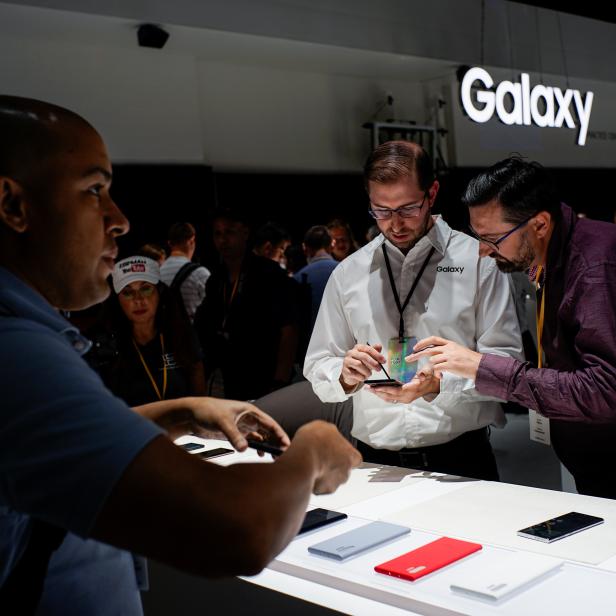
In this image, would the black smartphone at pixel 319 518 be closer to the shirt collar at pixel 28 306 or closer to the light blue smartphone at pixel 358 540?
the light blue smartphone at pixel 358 540

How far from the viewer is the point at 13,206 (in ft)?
2.83

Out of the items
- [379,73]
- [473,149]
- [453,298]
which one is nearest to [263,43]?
[379,73]

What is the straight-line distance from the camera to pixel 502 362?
2.02 metres

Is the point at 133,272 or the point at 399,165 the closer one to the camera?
the point at 399,165

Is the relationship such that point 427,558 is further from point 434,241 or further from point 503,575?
point 434,241

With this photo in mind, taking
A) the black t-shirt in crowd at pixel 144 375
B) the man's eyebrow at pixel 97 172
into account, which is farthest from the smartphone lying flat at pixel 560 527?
the black t-shirt in crowd at pixel 144 375

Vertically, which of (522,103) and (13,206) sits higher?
(522,103)

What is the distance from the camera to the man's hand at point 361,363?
211 cm

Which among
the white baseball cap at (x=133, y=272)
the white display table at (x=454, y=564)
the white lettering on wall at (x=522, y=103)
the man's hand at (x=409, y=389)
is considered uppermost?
the white lettering on wall at (x=522, y=103)

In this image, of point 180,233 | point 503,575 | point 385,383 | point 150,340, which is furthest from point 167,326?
point 503,575

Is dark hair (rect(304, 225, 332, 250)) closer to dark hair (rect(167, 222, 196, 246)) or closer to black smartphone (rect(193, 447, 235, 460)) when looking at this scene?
dark hair (rect(167, 222, 196, 246))

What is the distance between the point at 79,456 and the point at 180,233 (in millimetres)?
5262

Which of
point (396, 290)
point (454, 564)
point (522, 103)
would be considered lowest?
point (454, 564)

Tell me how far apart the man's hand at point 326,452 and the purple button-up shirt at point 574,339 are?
1125 mm
